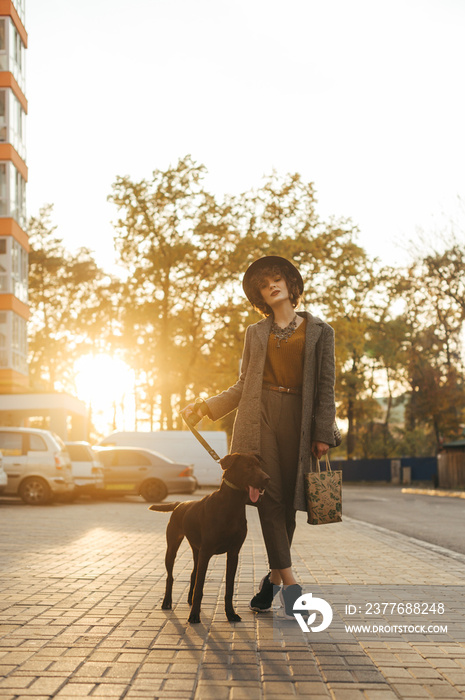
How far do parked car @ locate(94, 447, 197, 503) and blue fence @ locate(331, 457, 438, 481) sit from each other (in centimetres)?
2981

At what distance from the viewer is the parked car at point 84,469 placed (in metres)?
23.1

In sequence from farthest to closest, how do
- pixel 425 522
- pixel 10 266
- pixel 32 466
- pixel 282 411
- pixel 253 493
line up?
pixel 10 266 < pixel 32 466 < pixel 425 522 < pixel 282 411 < pixel 253 493

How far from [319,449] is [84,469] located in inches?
722

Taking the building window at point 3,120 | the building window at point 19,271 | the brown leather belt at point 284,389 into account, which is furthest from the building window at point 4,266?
the brown leather belt at point 284,389

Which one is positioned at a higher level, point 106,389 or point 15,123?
point 15,123

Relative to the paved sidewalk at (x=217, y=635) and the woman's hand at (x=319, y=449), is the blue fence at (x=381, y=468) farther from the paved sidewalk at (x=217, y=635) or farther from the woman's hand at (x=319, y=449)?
the woman's hand at (x=319, y=449)

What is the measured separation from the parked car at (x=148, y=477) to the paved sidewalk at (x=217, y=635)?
15.9 metres

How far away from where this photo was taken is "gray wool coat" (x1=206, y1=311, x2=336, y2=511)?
222 inches

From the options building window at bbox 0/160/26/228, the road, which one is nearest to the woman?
the road

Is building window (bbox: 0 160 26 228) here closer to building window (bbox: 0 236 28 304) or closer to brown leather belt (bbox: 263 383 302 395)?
building window (bbox: 0 236 28 304)

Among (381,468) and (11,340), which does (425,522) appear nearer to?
(11,340)

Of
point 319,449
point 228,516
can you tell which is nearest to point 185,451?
point 319,449

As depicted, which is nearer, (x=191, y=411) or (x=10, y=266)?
(x=191, y=411)

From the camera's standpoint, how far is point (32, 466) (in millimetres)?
21641
